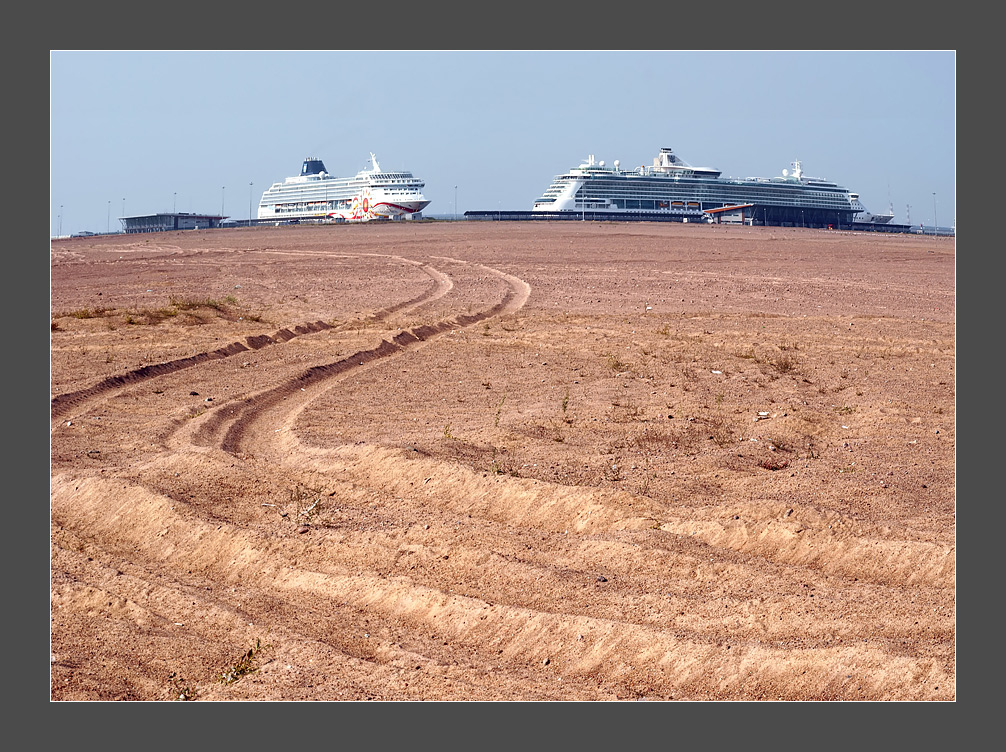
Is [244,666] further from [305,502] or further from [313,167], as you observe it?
[313,167]

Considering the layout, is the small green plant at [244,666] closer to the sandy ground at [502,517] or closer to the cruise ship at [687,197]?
the sandy ground at [502,517]

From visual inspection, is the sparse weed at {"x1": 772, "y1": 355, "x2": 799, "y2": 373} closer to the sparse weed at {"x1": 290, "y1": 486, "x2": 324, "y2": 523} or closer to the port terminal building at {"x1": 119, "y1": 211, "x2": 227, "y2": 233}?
the sparse weed at {"x1": 290, "y1": 486, "x2": 324, "y2": 523}

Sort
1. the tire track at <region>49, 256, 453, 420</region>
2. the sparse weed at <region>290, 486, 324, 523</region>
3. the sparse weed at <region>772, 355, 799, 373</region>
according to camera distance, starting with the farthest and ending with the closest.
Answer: the sparse weed at <region>772, 355, 799, 373</region> → the tire track at <region>49, 256, 453, 420</region> → the sparse weed at <region>290, 486, 324, 523</region>

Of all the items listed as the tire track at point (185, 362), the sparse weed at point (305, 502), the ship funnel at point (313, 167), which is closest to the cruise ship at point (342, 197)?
the ship funnel at point (313, 167)

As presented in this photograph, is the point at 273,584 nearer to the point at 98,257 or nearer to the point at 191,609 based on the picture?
the point at 191,609

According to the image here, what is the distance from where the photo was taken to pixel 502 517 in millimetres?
6363

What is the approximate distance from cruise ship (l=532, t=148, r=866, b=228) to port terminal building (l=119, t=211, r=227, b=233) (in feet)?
102

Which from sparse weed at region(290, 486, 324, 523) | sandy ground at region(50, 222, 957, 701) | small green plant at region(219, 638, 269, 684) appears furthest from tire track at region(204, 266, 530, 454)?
small green plant at region(219, 638, 269, 684)

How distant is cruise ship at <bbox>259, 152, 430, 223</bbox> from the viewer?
94625 mm

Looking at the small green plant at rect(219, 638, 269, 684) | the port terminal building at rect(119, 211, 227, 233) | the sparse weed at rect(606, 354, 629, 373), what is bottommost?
the small green plant at rect(219, 638, 269, 684)

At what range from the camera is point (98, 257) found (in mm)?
34250

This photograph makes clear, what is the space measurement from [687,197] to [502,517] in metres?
94.7

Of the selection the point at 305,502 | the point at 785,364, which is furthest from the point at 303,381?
the point at 785,364

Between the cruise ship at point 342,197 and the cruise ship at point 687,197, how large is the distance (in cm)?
1236
